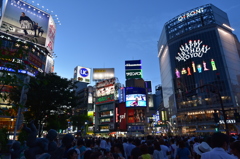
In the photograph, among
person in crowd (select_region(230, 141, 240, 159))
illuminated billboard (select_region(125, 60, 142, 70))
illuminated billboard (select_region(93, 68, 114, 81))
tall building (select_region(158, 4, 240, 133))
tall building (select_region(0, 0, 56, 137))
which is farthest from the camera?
illuminated billboard (select_region(93, 68, 114, 81))

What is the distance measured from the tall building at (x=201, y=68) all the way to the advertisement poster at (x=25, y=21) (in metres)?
48.9

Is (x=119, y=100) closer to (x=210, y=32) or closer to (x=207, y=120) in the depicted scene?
(x=207, y=120)

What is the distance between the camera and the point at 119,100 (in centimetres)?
6481

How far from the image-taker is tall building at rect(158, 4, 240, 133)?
182ft

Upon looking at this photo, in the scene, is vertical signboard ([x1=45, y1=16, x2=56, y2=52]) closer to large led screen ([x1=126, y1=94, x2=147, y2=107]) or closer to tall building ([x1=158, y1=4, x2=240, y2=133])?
large led screen ([x1=126, y1=94, x2=147, y2=107])

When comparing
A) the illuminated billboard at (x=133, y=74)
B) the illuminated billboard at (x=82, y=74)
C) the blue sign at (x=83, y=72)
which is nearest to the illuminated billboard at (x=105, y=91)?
the illuminated billboard at (x=133, y=74)

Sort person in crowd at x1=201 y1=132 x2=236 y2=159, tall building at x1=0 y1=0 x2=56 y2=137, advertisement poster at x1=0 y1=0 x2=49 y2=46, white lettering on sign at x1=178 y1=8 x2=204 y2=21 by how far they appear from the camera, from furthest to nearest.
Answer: white lettering on sign at x1=178 y1=8 x2=204 y2=21, advertisement poster at x1=0 y1=0 x2=49 y2=46, tall building at x1=0 y1=0 x2=56 y2=137, person in crowd at x1=201 y1=132 x2=236 y2=159

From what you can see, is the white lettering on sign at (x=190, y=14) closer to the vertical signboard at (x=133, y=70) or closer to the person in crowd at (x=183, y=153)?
the vertical signboard at (x=133, y=70)

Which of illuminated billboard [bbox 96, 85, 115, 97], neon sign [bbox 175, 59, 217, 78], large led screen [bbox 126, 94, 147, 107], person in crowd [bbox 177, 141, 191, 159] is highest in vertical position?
neon sign [bbox 175, 59, 217, 78]

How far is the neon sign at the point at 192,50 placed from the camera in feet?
203

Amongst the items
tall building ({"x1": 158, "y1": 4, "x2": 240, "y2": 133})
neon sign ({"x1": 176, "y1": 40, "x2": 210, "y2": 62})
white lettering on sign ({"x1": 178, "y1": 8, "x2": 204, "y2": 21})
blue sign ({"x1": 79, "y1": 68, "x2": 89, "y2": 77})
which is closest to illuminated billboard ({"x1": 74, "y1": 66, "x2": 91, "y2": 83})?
blue sign ({"x1": 79, "y1": 68, "x2": 89, "y2": 77})

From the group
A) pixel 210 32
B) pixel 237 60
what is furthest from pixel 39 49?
pixel 237 60

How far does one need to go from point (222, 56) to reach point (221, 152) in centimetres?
6608

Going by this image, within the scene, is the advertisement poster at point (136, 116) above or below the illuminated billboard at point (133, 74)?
below
